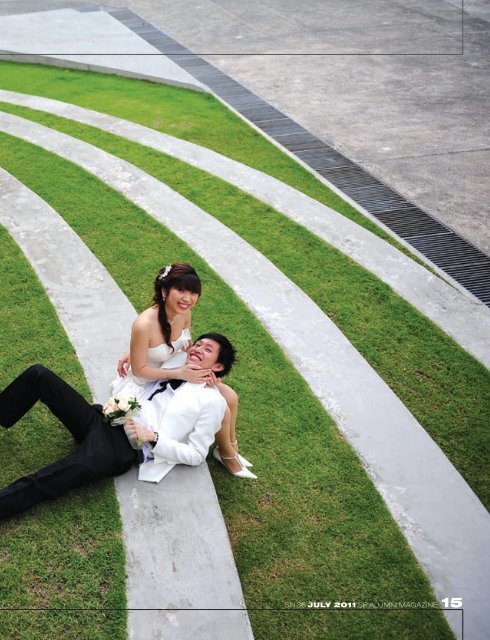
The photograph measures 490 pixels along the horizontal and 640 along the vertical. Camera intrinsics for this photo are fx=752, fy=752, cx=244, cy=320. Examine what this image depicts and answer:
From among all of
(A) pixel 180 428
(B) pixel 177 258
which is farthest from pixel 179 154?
(A) pixel 180 428

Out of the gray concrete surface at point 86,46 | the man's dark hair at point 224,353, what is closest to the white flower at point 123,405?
the man's dark hair at point 224,353

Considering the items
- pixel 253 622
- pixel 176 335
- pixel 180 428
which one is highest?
pixel 176 335

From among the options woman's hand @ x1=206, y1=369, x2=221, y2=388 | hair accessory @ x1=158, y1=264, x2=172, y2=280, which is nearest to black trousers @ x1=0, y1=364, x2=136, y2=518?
woman's hand @ x1=206, y1=369, x2=221, y2=388

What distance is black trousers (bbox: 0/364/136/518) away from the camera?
16.3 feet

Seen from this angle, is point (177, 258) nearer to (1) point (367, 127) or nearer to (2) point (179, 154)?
(2) point (179, 154)

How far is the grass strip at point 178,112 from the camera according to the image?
33.4 feet

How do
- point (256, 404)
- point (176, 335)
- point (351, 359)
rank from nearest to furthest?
point (176, 335), point (256, 404), point (351, 359)

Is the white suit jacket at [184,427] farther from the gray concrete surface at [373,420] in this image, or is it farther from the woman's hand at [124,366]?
the gray concrete surface at [373,420]

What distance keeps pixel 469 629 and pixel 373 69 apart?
11922mm

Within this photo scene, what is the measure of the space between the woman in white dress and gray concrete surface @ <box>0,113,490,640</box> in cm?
105

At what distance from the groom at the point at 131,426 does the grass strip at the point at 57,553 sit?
0.55ft

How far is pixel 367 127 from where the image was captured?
1189 cm

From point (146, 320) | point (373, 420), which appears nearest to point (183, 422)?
point (146, 320)

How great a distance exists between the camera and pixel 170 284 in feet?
18.0
